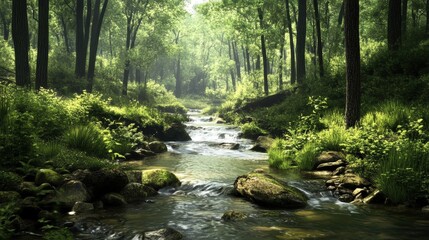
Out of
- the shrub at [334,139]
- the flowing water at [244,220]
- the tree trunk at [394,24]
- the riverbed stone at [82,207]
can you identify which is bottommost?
the flowing water at [244,220]

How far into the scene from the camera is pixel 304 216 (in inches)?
A: 315

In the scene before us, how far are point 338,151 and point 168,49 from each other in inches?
1542

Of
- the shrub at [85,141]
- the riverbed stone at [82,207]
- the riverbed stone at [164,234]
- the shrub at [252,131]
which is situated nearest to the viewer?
the riverbed stone at [164,234]

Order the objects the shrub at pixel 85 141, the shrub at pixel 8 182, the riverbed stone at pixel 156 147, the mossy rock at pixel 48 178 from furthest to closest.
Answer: the riverbed stone at pixel 156 147
the shrub at pixel 85 141
the mossy rock at pixel 48 178
the shrub at pixel 8 182

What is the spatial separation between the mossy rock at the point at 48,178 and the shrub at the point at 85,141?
9.15 feet

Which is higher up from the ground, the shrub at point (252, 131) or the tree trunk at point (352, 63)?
the tree trunk at point (352, 63)

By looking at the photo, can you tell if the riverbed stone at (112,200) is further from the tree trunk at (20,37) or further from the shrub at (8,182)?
the tree trunk at (20,37)

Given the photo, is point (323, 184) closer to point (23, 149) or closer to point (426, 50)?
point (23, 149)

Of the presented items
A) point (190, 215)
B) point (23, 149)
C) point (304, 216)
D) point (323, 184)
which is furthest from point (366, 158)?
point (23, 149)

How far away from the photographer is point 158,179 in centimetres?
1063

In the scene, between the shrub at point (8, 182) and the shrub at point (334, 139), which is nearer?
the shrub at point (8, 182)

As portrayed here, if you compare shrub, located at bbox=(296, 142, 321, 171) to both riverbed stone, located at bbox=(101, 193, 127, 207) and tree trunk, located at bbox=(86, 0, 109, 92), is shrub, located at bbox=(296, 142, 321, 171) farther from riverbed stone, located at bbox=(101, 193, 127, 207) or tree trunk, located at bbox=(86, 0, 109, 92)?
tree trunk, located at bbox=(86, 0, 109, 92)

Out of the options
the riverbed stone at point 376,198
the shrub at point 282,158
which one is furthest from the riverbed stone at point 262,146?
the riverbed stone at point 376,198

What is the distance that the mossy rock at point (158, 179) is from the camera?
10.5 m
